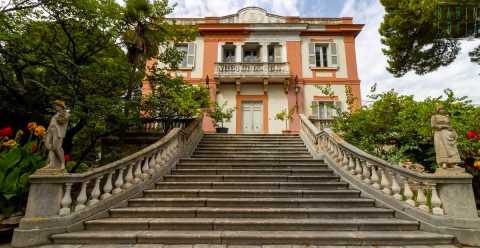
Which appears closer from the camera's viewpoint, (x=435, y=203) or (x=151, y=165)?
(x=435, y=203)

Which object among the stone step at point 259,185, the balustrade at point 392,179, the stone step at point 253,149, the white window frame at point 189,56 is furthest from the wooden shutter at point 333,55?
the stone step at point 259,185

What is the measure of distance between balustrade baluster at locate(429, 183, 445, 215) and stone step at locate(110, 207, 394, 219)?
590 millimetres

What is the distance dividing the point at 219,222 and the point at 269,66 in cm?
989

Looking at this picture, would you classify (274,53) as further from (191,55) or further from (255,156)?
(255,156)

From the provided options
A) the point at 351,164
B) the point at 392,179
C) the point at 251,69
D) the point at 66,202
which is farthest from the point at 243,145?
the point at 251,69

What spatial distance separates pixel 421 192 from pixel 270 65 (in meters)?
9.55

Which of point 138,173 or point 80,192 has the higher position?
point 138,173

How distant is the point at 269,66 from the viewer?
1199cm

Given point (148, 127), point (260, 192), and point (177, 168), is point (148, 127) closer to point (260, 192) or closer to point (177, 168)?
point (177, 168)

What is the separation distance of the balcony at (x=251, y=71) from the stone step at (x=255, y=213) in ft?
29.1

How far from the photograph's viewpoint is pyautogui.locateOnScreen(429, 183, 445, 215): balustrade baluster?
3.29 m

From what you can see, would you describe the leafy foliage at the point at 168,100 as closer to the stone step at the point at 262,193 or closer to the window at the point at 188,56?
the stone step at the point at 262,193

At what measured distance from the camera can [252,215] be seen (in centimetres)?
373

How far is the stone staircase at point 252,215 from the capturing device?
3.11m
